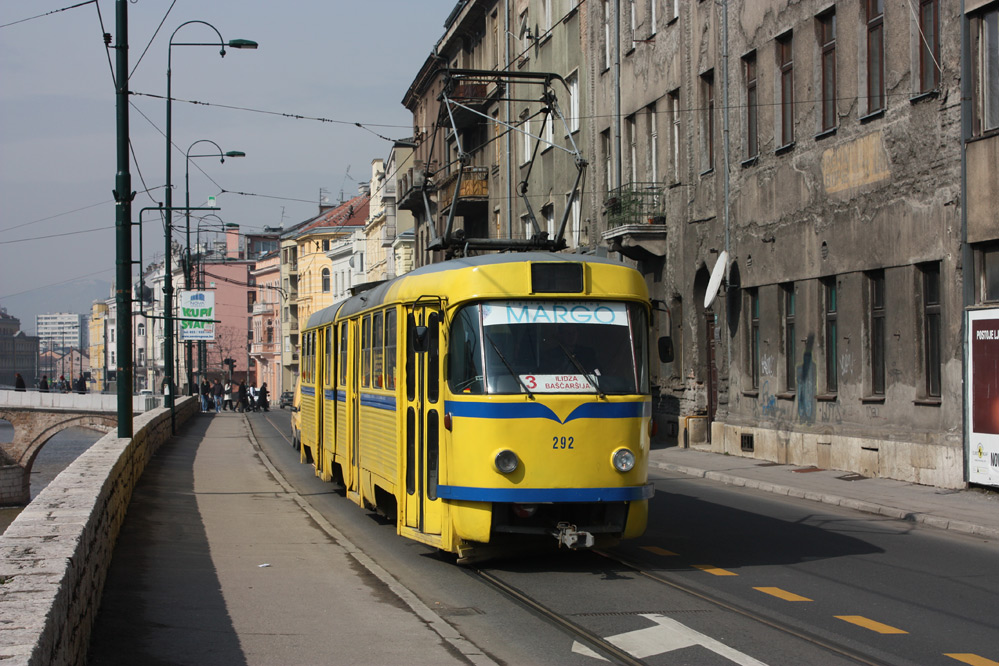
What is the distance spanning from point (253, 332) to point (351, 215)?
113ft

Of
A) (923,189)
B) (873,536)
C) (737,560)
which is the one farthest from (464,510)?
(923,189)

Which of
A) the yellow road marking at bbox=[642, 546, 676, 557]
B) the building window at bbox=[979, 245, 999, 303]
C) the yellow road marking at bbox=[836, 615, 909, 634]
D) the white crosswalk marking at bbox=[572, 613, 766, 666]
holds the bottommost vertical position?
the yellow road marking at bbox=[642, 546, 676, 557]

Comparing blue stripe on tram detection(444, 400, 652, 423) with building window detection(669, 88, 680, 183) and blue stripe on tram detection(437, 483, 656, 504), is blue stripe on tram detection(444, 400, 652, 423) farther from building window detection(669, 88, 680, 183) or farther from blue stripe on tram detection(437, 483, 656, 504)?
building window detection(669, 88, 680, 183)

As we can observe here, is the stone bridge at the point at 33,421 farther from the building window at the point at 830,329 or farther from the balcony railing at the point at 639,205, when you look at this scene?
the building window at the point at 830,329

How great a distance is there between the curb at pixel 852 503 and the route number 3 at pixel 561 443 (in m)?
5.92

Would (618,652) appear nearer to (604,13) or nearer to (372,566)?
(372,566)

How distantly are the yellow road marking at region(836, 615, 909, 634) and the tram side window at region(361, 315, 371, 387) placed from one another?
7.24m

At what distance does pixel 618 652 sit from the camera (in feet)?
26.3

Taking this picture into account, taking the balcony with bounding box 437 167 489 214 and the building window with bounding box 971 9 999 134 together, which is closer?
the building window with bounding box 971 9 999 134

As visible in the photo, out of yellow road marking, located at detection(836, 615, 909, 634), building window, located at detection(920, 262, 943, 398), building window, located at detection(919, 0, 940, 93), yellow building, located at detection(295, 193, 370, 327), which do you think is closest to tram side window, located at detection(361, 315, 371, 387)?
yellow road marking, located at detection(836, 615, 909, 634)

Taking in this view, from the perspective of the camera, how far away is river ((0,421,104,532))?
2309 inches

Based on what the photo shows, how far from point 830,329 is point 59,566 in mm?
19184

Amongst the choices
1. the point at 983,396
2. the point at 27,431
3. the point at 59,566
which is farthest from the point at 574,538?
the point at 27,431

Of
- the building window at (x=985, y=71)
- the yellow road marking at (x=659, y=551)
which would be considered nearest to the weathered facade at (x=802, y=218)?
the building window at (x=985, y=71)
